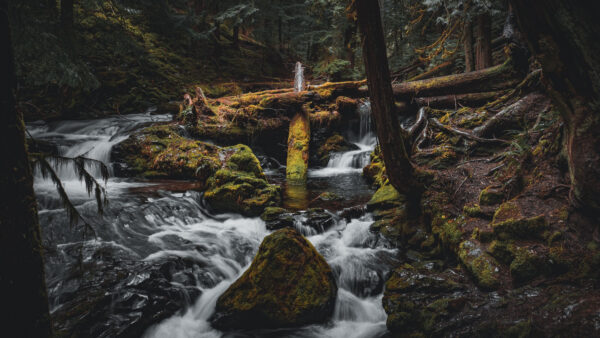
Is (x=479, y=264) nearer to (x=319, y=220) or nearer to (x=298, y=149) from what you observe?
(x=319, y=220)

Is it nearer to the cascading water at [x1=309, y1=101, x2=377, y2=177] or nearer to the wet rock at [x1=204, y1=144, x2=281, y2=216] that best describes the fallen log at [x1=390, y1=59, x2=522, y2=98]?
the cascading water at [x1=309, y1=101, x2=377, y2=177]

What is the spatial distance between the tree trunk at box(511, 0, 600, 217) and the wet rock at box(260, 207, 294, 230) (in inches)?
171

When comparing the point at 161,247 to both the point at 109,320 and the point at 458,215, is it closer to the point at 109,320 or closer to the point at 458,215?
the point at 109,320

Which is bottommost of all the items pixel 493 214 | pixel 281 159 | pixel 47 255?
pixel 47 255

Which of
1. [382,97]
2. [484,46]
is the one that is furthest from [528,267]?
[484,46]

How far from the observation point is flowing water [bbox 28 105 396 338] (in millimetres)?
3537

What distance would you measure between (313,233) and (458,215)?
2541 mm

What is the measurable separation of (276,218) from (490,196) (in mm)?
3814

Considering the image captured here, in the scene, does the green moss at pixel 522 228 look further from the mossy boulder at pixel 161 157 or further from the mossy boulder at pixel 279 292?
the mossy boulder at pixel 161 157

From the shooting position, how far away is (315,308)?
3545 mm

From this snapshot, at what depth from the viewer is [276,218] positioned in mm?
6027

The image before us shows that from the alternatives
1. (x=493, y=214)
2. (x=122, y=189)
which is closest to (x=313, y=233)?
(x=493, y=214)

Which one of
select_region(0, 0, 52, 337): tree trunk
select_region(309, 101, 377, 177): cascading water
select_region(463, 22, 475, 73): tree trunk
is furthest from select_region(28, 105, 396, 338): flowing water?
select_region(463, 22, 475, 73): tree trunk

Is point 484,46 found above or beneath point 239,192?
above
